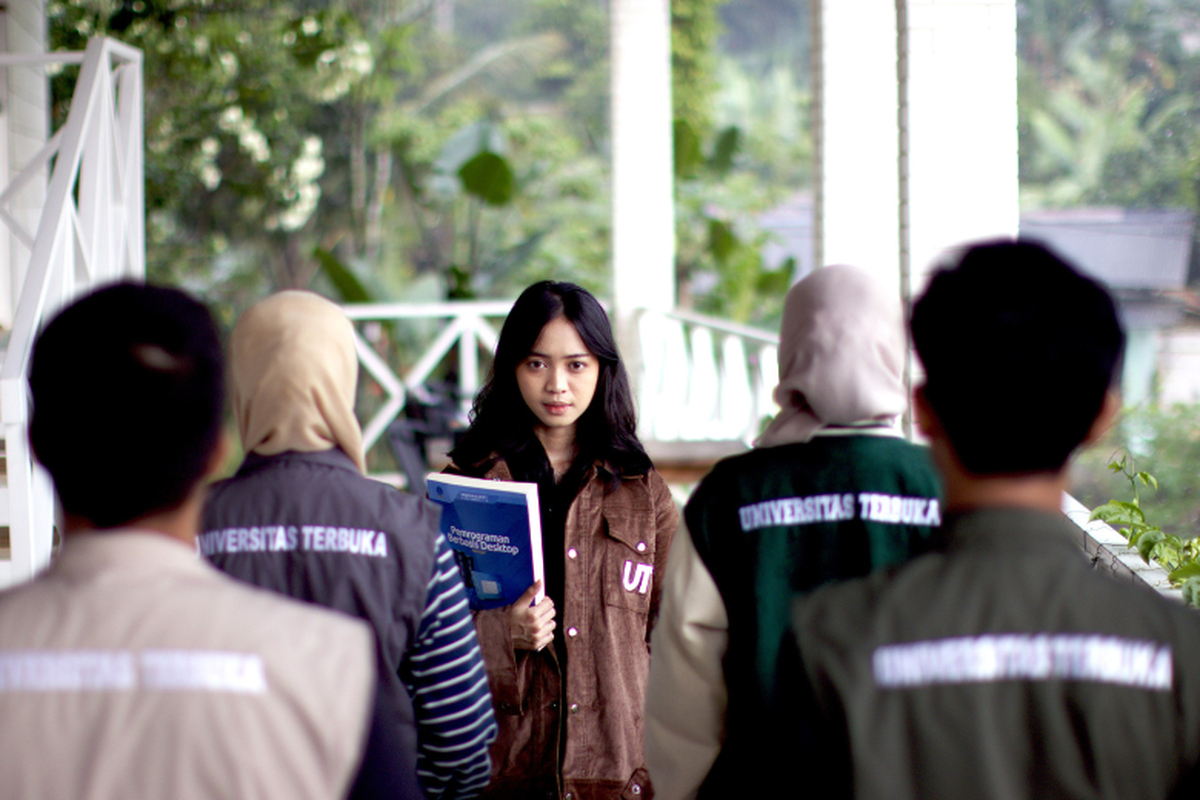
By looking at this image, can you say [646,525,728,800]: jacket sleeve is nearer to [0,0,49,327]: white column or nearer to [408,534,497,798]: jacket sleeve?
[408,534,497,798]: jacket sleeve

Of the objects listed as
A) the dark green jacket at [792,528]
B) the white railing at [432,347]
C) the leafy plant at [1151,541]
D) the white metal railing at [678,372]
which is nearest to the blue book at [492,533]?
the dark green jacket at [792,528]

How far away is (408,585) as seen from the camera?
5.63ft

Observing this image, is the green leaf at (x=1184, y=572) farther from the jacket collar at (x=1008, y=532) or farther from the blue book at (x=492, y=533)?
the jacket collar at (x=1008, y=532)

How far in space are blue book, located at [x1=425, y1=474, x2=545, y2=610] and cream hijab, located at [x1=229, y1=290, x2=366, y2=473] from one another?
0.45 metres

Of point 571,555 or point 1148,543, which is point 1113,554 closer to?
point 1148,543

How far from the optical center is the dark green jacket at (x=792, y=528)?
1.75 m

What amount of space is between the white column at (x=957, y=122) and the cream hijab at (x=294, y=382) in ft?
6.94

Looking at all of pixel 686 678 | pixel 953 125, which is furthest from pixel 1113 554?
pixel 686 678

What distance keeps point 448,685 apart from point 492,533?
0.52 metres

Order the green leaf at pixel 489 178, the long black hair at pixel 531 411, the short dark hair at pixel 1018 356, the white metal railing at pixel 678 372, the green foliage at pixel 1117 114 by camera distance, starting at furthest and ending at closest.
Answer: the green foliage at pixel 1117 114, the green leaf at pixel 489 178, the white metal railing at pixel 678 372, the long black hair at pixel 531 411, the short dark hair at pixel 1018 356

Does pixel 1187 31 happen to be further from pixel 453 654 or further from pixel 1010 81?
pixel 453 654

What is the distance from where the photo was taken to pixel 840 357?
1769 mm

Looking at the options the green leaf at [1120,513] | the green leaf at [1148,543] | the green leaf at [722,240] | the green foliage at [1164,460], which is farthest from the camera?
the green leaf at [722,240]

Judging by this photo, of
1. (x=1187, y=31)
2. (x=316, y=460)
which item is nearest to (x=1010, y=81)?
(x=316, y=460)
